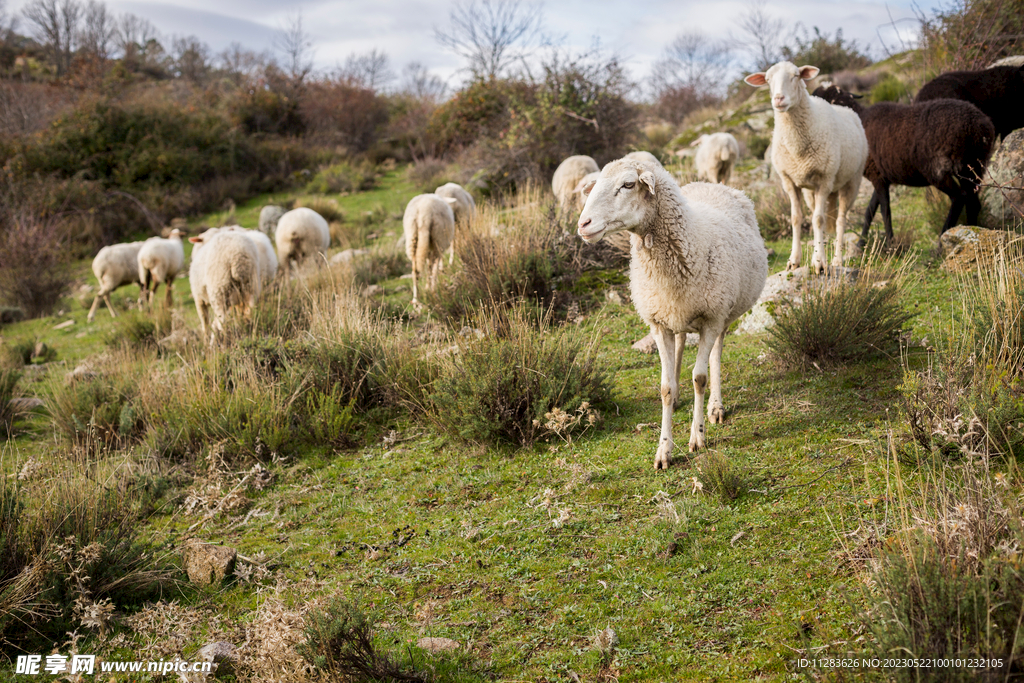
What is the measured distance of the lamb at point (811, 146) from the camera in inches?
263

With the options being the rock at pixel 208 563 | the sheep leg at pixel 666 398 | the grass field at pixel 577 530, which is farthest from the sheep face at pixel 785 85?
the rock at pixel 208 563

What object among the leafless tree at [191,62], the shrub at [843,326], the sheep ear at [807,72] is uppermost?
the leafless tree at [191,62]

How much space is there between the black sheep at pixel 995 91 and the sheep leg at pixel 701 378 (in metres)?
6.18

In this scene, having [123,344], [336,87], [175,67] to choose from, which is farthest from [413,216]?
[175,67]

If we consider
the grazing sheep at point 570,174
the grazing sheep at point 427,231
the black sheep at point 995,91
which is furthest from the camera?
the grazing sheep at point 570,174

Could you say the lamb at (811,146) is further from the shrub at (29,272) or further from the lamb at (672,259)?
the shrub at (29,272)

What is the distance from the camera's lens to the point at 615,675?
307 centimetres

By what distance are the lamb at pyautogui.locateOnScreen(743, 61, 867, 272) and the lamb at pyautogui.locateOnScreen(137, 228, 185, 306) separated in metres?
11.8

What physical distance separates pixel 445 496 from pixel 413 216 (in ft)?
20.8

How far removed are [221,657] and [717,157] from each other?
12.5m

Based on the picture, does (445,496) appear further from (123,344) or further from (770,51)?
(770,51)

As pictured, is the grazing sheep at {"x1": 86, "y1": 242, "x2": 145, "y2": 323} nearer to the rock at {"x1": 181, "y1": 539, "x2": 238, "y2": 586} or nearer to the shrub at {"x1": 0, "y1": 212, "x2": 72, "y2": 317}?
the shrub at {"x1": 0, "y1": 212, "x2": 72, "y2": 317}

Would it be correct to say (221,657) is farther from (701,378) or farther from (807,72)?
(807,72)

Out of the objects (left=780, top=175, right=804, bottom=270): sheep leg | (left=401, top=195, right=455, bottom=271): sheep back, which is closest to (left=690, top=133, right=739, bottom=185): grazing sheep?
(left=401, top=195, right=455, bottom=271): sheep back
